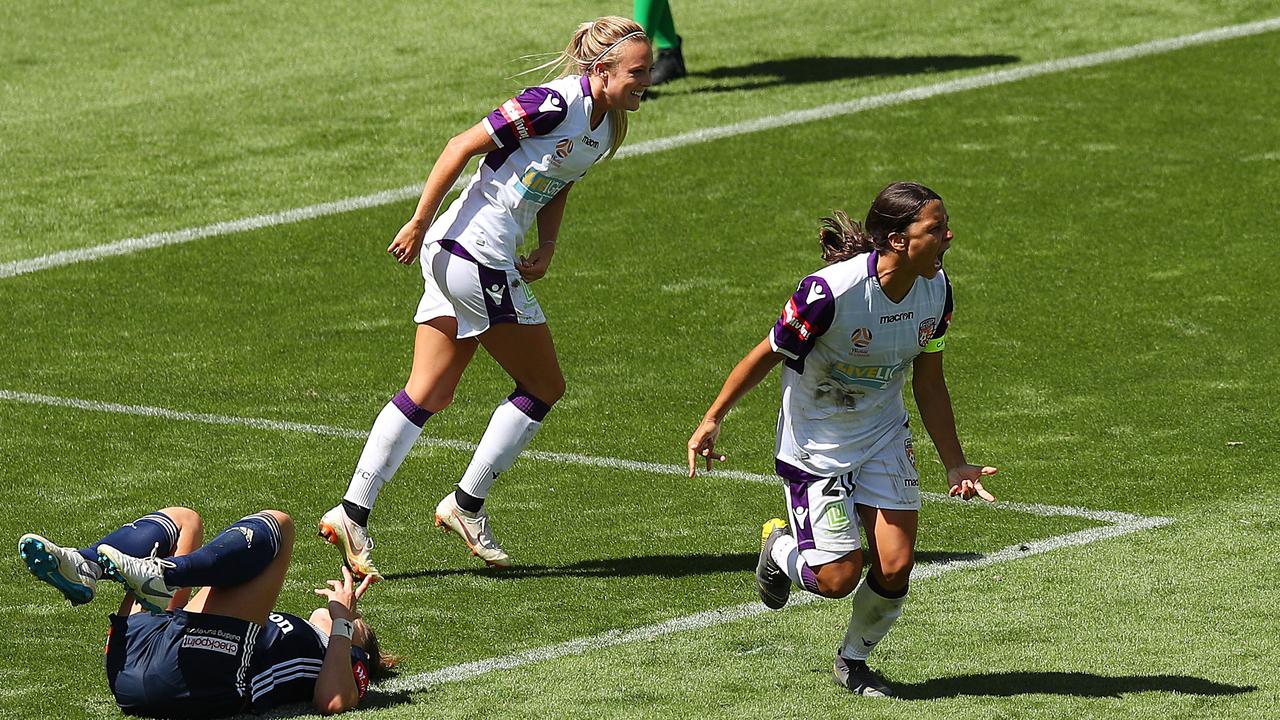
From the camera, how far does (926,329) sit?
6062 mm

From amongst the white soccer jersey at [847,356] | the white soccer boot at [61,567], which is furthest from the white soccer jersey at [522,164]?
the white soccer boot at [61,567]

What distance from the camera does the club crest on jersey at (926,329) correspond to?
6051 mm

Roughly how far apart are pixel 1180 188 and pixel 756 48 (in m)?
5.94

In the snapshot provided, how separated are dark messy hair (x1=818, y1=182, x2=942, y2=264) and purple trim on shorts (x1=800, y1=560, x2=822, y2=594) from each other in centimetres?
94

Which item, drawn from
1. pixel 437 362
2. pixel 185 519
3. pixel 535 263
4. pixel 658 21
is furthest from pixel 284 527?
pixel 658 21

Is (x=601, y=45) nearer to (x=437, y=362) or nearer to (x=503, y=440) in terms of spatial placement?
(x=437, y=362)

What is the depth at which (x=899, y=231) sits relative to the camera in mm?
5855

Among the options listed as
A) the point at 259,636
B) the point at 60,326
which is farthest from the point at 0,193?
the point at 259,636

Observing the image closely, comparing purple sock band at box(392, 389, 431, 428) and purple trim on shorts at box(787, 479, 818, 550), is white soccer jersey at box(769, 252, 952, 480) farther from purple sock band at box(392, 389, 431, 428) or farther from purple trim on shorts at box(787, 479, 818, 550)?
purple sock band at box(392, 389, 431, 428)

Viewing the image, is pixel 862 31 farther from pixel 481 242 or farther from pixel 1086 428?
pixel 481 242

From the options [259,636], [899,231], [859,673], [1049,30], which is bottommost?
[1049,30]

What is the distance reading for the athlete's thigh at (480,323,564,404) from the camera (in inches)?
289

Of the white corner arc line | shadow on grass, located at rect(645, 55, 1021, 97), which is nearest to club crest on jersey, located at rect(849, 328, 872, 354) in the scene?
the white corner arc line

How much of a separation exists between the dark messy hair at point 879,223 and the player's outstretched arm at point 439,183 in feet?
5.04
